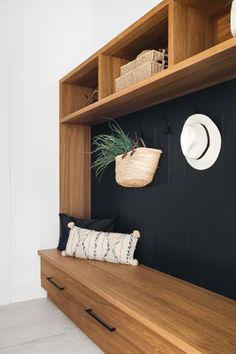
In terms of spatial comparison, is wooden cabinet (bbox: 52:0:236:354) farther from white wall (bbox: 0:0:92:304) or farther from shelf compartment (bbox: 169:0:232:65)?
white wall (bbox: 0:0:92:304)

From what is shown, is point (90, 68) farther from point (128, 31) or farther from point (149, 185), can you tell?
point (149, 185)

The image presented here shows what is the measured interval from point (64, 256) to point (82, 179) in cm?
74

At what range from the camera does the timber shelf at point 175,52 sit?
4.56 feet

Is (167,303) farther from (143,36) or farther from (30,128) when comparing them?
(30,128)

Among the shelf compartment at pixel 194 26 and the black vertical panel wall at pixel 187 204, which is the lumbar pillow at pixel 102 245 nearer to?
the black vertical panel wall at pixel 187 204

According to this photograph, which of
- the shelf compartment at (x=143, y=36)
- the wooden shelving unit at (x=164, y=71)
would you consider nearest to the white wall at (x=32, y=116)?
the wooden shelving unit at (x=164, y=71)

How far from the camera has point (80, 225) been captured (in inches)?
98.6

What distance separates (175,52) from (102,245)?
1.35 meters

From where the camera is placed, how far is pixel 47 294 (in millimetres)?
2584

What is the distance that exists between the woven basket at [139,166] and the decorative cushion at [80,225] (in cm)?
53

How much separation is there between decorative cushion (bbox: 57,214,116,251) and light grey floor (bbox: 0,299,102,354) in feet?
1.64

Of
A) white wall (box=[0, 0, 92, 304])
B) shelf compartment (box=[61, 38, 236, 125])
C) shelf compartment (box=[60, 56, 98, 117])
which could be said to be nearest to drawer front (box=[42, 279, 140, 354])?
white wall (box=[0, 0, 92, 304])

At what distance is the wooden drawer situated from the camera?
52.0 inches

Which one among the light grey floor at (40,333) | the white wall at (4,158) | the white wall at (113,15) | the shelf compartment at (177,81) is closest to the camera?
the shelf compartment at (177,81)
